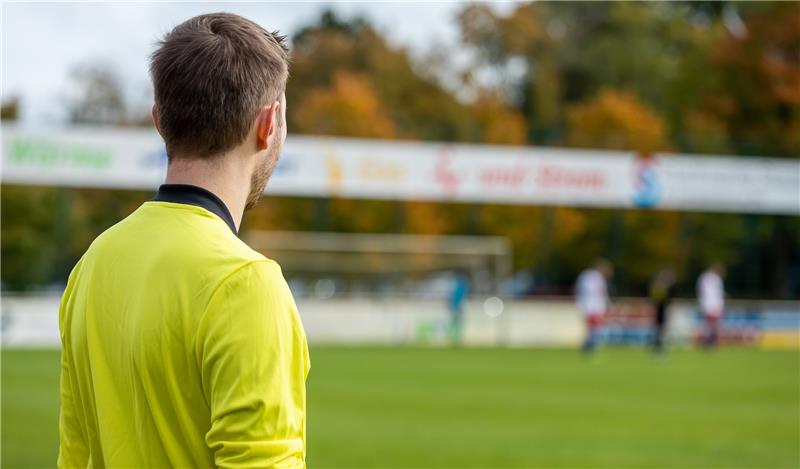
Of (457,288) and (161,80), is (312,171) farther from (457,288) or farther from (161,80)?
(161,80)

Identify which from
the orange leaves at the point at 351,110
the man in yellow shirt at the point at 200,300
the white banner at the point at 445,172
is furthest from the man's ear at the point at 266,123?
the orange leaves at the point at 351,110

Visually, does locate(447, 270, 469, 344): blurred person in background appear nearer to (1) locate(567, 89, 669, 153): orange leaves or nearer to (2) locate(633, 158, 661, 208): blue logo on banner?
(2) locate(633, 158, 661, 208): blue logo on banner

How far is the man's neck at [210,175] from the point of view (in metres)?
2.06

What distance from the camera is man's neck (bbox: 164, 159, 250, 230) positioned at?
2062 millimetres

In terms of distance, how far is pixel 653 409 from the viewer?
1361cm

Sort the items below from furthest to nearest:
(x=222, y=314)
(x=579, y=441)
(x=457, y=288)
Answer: (x=457, y=288), (x=579, y=441), (x=222, y=314)

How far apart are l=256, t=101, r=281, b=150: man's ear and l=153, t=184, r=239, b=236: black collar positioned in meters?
0.13

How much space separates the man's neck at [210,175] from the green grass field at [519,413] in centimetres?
688

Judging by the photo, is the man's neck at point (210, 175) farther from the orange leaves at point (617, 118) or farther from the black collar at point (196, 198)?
the orange leaves at point (617, 118)

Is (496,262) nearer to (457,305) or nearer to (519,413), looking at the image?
(457,305)

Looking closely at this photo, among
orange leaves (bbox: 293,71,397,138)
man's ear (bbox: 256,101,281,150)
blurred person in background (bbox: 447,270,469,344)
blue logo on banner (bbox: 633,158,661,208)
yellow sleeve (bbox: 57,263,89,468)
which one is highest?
orange leaves (bbox: 293,71,397,138)

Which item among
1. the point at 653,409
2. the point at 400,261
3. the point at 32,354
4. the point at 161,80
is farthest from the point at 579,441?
the point at 400,261

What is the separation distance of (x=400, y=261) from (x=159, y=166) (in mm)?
7988

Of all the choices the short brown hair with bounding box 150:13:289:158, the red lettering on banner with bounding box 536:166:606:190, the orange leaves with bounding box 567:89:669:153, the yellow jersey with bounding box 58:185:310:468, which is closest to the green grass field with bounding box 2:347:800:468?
the yellow jersey with bounding box 58:185:310:468
